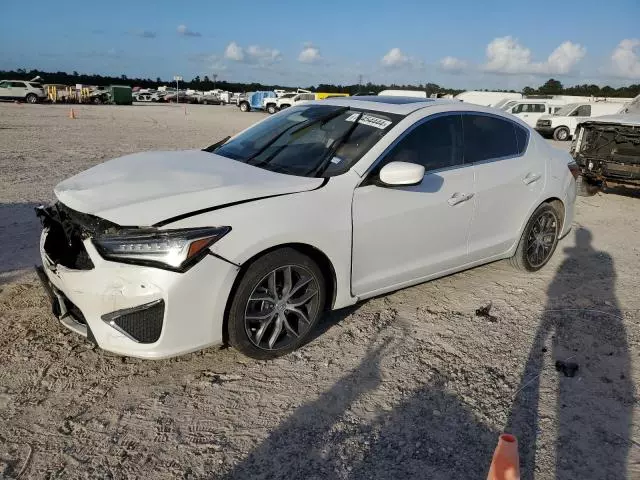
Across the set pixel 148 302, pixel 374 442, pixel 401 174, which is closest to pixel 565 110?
pixel 401 174

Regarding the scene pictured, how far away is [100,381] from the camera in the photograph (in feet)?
10.5

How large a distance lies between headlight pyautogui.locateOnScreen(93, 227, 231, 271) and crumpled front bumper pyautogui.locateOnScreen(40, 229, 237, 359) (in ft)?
0.13

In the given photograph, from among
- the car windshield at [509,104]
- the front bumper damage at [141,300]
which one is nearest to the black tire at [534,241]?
the front bumper damage at [141,300]

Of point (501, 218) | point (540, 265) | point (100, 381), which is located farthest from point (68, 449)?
point (540, 265)

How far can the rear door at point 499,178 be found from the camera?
4.45 metres

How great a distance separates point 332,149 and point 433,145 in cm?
Answer: 84

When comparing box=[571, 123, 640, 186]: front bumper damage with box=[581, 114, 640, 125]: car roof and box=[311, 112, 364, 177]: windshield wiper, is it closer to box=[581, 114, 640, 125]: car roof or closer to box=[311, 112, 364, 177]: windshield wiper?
box=[581, 114, 640, 125]: car roof

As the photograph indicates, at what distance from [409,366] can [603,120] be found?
25.0ft

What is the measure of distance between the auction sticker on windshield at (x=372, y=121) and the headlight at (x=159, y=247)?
167cm

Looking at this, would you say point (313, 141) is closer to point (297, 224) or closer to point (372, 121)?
point (372, 121)

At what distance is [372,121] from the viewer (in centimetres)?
406

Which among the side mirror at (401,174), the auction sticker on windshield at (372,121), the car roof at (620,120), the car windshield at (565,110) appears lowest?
the side mirror at (401,174)

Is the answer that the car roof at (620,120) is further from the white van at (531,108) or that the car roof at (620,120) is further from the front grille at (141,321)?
the white van at (531,108)

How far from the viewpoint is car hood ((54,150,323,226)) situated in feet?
10.1
